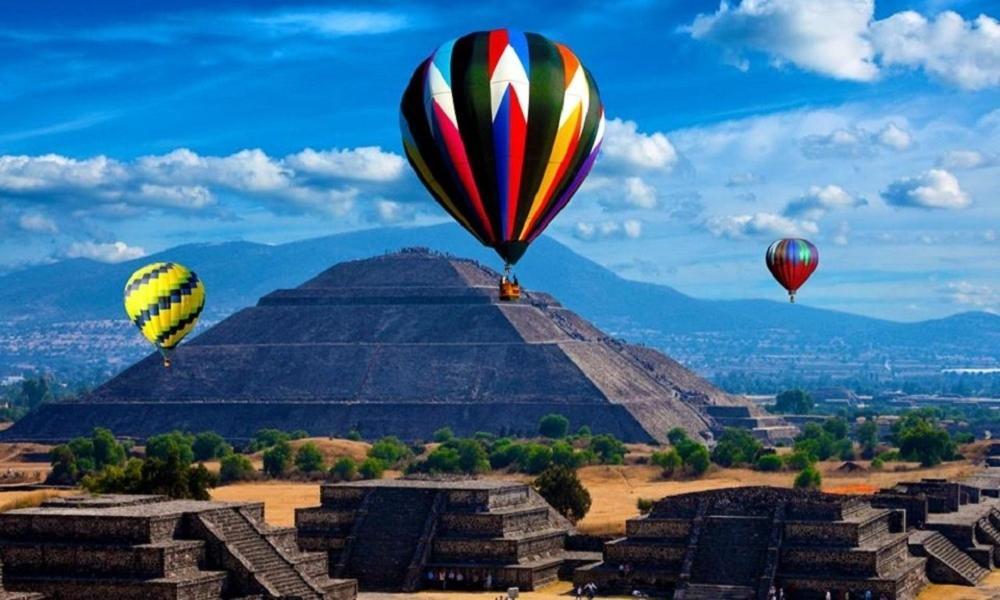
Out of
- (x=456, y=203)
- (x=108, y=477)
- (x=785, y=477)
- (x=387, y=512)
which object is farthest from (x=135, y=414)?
(x=456, y=203)

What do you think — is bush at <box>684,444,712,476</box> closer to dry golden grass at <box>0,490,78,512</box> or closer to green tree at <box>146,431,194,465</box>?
green tree at <box>146,431,194,465</box>

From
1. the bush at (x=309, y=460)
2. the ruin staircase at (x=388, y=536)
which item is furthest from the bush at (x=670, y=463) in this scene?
the ruin staircase at (x=388, y=536)

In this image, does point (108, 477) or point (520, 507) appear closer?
point (520, 507)

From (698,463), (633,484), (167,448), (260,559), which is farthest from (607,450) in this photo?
(260,559)

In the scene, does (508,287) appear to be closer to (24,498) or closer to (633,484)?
(24,498)

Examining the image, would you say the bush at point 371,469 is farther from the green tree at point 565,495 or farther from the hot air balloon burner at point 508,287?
the hot air balloon burner at point 508,287

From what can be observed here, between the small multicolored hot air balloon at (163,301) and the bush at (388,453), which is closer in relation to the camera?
the small multicolored hot air balloon at (163,301)

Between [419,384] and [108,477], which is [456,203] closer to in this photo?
[108,477]
